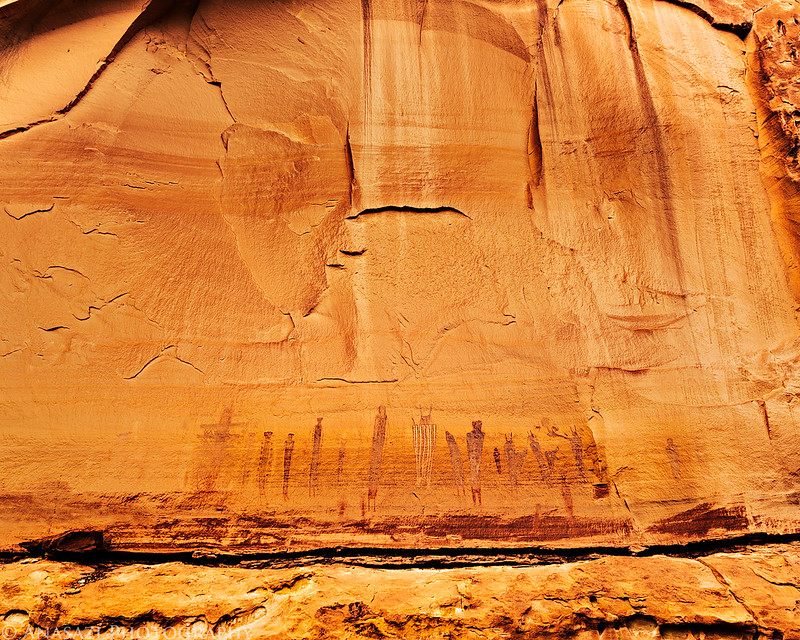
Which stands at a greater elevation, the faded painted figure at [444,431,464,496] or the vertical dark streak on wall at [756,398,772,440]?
the vertical dark streak on wall at [756,398,772,440]

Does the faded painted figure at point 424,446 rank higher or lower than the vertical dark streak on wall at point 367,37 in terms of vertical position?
lower

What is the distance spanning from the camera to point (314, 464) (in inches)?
74.8

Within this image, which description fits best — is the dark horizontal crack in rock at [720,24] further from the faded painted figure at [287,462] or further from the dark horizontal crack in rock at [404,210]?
the faded painted figure at [287,462]

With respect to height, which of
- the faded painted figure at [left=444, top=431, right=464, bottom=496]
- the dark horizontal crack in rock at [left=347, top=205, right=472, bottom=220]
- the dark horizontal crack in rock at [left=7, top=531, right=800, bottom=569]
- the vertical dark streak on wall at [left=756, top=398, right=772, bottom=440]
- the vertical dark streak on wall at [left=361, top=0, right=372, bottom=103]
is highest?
the vertical dark streak on wall at [left=361, top=0, right=372, bottom=103]

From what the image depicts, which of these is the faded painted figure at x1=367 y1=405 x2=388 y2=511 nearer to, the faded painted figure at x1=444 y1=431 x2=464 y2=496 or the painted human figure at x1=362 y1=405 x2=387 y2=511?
the painted human figure at x1=362 y1=405 x2=387 y2=511

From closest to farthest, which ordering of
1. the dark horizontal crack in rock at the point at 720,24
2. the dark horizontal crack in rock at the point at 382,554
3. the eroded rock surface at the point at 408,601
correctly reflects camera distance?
the eroded rock surface at the point at 408,601 < the dark horizontal crack in rock at the point at 382,554 < the dark horizontal crack in rock at the point at 720,24

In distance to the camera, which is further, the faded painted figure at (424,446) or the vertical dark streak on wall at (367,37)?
the vertical dark streak on wall at (367,37)

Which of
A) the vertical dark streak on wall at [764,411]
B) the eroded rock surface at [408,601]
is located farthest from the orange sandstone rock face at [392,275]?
the eroded rock surface at [408,601]

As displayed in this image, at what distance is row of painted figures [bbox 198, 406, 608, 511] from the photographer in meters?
1.89

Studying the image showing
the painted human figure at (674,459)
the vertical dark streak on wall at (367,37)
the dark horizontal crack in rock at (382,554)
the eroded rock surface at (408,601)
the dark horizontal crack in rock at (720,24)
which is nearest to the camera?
the eroded rock surface at (408,601)

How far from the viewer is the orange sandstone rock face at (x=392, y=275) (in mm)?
1884

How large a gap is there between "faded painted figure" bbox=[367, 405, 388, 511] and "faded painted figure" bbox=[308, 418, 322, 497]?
20 centimetres

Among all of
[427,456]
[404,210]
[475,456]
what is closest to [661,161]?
[404,210]

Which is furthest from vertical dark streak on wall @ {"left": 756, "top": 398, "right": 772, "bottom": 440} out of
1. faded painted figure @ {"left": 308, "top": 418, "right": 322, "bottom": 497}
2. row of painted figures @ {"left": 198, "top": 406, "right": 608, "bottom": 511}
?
faded painted figure @ {"left": 308, "top": 418, "right": 322, "bottom": 497}
